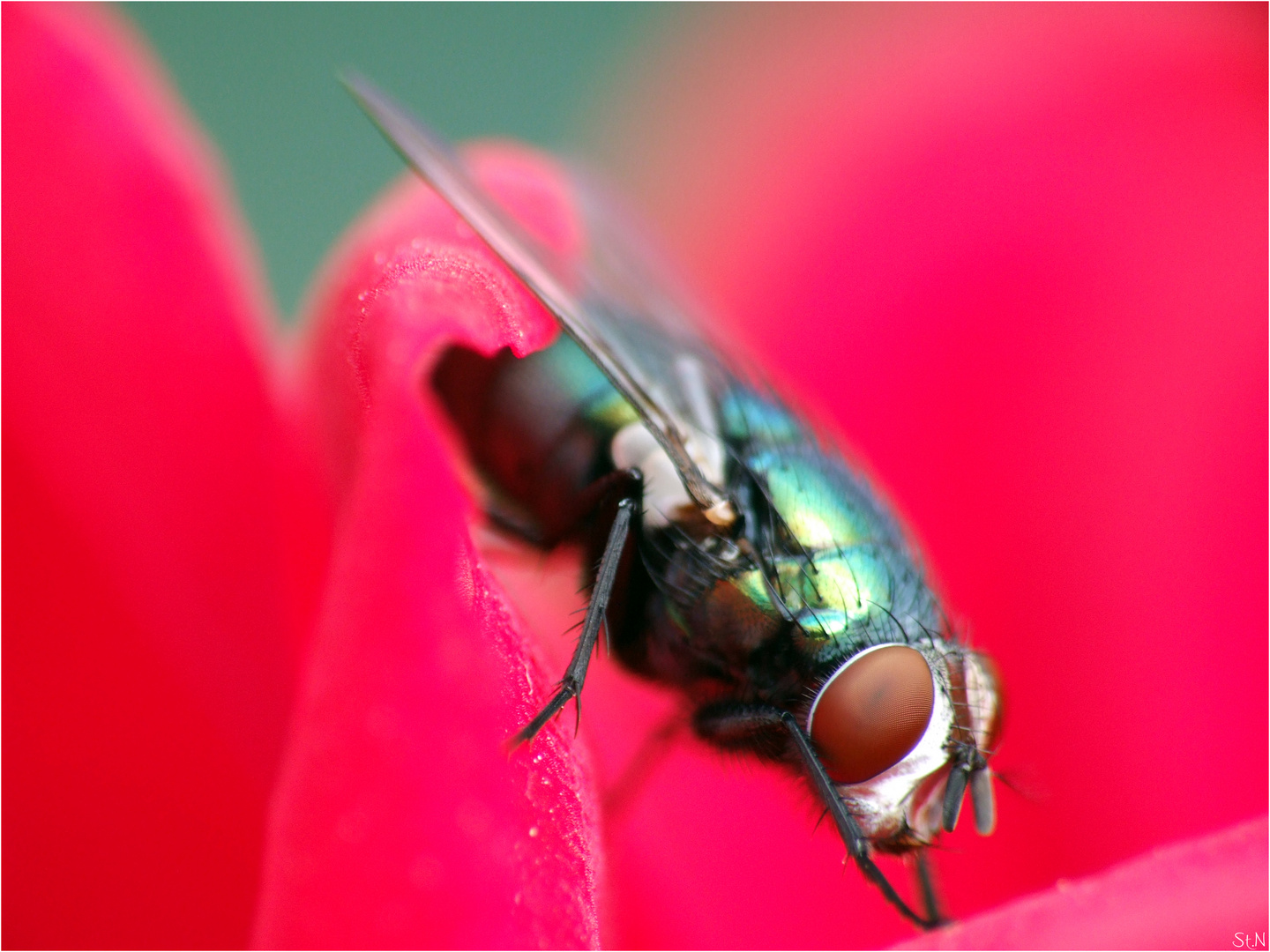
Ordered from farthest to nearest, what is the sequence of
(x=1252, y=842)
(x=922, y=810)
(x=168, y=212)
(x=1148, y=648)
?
(x=1148, y=648) < (x=168, y=212) < (x=922, y=810) < (x=1252, y=842)

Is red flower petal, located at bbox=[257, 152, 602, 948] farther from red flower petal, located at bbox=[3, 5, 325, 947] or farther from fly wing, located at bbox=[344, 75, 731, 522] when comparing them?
red flower petal, located at bbox=[3, 5, 325, 947]

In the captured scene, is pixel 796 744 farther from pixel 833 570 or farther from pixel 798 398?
pixel 798 398

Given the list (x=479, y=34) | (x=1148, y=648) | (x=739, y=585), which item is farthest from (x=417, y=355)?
(x=479, y=34)

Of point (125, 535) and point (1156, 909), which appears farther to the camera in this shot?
point (125, 535)

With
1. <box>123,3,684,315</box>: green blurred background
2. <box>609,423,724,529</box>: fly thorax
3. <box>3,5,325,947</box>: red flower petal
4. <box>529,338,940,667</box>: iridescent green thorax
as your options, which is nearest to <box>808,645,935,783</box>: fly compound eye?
<box>529,338,940,667</box>: iridescent green thorax

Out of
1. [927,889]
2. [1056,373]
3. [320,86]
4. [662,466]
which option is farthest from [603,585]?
[320,86]

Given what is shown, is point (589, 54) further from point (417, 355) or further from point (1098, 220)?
point (417, 355)
